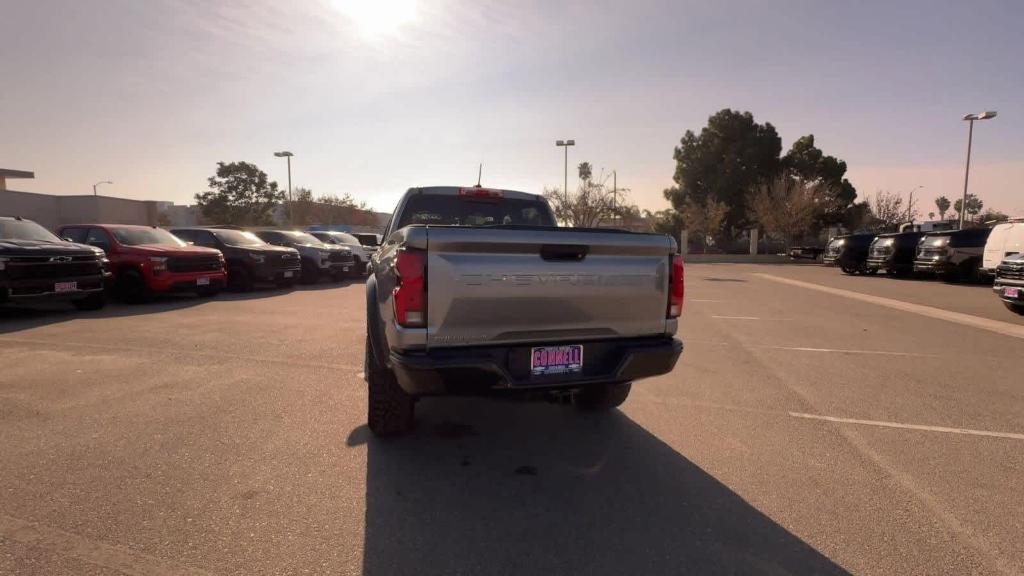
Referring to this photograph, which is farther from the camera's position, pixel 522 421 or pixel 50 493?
pixel 522 421

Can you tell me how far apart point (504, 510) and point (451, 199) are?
115 inches

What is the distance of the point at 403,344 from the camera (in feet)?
9.14

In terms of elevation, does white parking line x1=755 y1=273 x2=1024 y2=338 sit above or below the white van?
below

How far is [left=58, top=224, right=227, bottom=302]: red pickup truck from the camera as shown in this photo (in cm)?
1020

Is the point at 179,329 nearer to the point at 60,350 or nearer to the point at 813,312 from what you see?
the point at 60,350

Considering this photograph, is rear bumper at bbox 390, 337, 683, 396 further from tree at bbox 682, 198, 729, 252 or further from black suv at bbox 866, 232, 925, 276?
tree at bbox 682, 198, 729, 252

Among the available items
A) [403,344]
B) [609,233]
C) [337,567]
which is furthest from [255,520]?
[609,233]

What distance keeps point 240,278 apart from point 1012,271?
53.6 ft

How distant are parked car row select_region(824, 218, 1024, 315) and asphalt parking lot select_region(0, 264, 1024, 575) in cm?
446

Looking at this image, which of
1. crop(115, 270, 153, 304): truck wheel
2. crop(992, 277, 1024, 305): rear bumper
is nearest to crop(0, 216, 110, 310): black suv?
crop(115, 270, 153, 304): truck wheel

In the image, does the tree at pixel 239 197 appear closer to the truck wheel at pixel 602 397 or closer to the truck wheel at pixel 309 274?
the truck wheel at pixel 309 274

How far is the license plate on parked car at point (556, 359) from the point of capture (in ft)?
9.76

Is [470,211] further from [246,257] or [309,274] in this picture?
[309,274]

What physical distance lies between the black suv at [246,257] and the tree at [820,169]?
40749 millimetres
